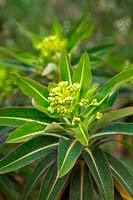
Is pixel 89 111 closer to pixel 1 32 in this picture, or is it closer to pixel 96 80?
pixel 96 80

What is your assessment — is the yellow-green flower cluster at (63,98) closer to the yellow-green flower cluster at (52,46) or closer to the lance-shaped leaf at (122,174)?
the lance-shaped leaf at (122,174)

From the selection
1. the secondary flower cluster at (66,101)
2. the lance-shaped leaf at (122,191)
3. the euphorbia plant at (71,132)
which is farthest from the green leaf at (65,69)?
the lance-shaped leaf at (122,191)

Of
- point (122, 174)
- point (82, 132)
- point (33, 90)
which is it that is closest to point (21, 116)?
point (33, 90)

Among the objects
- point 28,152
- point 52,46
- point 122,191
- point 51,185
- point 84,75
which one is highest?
point 52,46

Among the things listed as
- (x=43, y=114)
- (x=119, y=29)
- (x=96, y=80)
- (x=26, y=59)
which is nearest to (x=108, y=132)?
(x=43, y=114)

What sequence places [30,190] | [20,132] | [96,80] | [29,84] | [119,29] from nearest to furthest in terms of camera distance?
[20,132]
[29,84]
[30,190]
[96,80]
[119,29]

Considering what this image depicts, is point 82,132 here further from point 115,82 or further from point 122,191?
point 122,191

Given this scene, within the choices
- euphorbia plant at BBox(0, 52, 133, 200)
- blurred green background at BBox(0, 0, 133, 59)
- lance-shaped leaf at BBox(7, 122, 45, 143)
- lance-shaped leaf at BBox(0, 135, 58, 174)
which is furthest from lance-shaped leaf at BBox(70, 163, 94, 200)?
blurred green background at BBox(0, 0, 133, 59)
